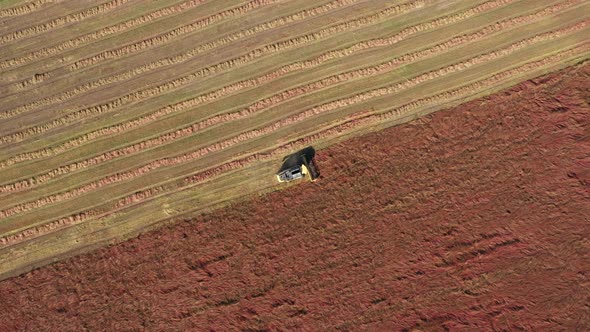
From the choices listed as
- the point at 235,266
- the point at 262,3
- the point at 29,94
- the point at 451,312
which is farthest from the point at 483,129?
the point at 29,94

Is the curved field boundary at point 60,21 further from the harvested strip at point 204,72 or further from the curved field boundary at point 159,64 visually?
the harvested strip at point 204,72

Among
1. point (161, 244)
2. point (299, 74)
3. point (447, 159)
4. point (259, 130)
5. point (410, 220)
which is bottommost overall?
point (410, 220)

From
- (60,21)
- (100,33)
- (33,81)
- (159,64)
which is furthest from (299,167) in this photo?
(60,21)

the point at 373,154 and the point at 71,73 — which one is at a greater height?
the point at 71,73

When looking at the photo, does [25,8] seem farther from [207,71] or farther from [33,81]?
[207,71]

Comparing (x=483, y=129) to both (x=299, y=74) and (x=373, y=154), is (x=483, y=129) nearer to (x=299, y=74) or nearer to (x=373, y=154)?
(x=373, y=154)

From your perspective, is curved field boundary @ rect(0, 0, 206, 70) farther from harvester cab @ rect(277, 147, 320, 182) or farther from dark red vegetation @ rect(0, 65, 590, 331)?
dark red vegetation @ rect(0, 65, 590, 331)

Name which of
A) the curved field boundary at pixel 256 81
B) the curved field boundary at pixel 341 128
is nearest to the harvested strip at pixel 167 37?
the curved field boundary at pixel 256 81
